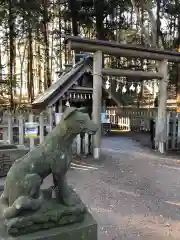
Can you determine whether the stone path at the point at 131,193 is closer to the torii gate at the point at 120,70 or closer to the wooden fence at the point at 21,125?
the torii gate at the point at 120,70

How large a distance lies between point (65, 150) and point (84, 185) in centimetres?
337

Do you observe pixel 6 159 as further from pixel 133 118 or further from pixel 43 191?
pixel 133 118

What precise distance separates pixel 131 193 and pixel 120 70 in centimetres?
408

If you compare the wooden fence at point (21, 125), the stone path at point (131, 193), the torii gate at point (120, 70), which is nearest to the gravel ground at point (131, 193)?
the stone path at point (131, 193)

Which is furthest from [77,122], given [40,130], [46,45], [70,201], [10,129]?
[46,45]

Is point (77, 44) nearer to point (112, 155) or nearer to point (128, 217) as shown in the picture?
point (112, 155)

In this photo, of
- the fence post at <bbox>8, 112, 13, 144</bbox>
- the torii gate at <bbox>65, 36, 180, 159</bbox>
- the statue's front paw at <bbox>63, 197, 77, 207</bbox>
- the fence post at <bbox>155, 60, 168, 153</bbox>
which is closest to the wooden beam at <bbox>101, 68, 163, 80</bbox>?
the torii gate at <bbox>65, 36, 180, 159</bbox>

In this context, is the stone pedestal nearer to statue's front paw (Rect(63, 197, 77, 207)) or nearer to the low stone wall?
statue's front paw (Rect(63, 197, 77, 207))

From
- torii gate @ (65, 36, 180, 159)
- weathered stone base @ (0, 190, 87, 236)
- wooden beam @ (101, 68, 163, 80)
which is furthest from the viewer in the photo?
wooden beam @ (101, 68, 163, 80)

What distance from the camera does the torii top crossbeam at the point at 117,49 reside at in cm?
645

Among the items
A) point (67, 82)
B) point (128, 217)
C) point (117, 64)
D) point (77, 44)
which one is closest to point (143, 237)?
point (128, 217)

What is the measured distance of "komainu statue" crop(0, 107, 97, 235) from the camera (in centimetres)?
156

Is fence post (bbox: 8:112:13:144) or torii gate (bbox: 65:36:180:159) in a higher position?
torii gate (bbox: 65:36:180:159)

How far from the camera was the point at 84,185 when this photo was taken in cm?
494
